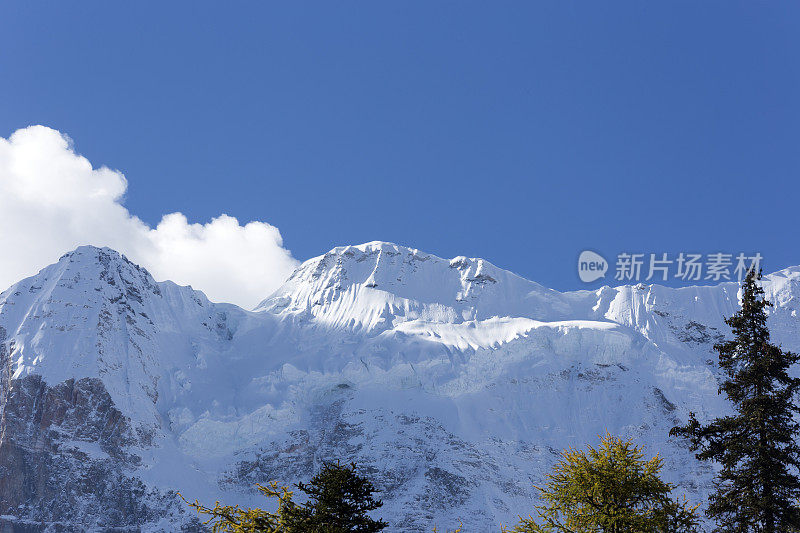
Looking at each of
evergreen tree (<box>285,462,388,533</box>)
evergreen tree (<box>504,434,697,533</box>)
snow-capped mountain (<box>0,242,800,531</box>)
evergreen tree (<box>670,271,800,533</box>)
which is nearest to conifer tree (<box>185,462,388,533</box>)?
evergreen tree (<box>285,462,388,533</box>)

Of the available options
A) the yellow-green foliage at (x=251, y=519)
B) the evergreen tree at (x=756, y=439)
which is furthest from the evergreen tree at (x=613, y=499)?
the evergreen tree at (x=756, y=439)

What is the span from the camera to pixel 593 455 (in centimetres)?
1814

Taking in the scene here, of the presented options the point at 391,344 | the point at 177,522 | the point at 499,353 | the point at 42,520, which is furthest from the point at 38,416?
the point at 499,353

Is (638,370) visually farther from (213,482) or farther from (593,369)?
(213,482)

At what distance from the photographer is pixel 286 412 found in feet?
586

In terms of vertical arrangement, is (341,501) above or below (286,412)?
below

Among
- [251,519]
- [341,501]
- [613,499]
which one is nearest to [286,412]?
[341,501]

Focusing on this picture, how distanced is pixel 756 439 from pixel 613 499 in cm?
831

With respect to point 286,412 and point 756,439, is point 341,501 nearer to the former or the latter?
point 756,439

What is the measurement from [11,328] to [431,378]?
340 feet

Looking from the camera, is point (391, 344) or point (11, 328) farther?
point (391, 344)

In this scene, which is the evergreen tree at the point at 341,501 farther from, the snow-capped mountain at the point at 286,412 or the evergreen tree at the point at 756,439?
the snow-capped mountain at the point at 286,412

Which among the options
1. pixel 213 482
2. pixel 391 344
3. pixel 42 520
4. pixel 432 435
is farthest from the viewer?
pixel 391 344

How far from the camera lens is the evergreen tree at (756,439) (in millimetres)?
22312
